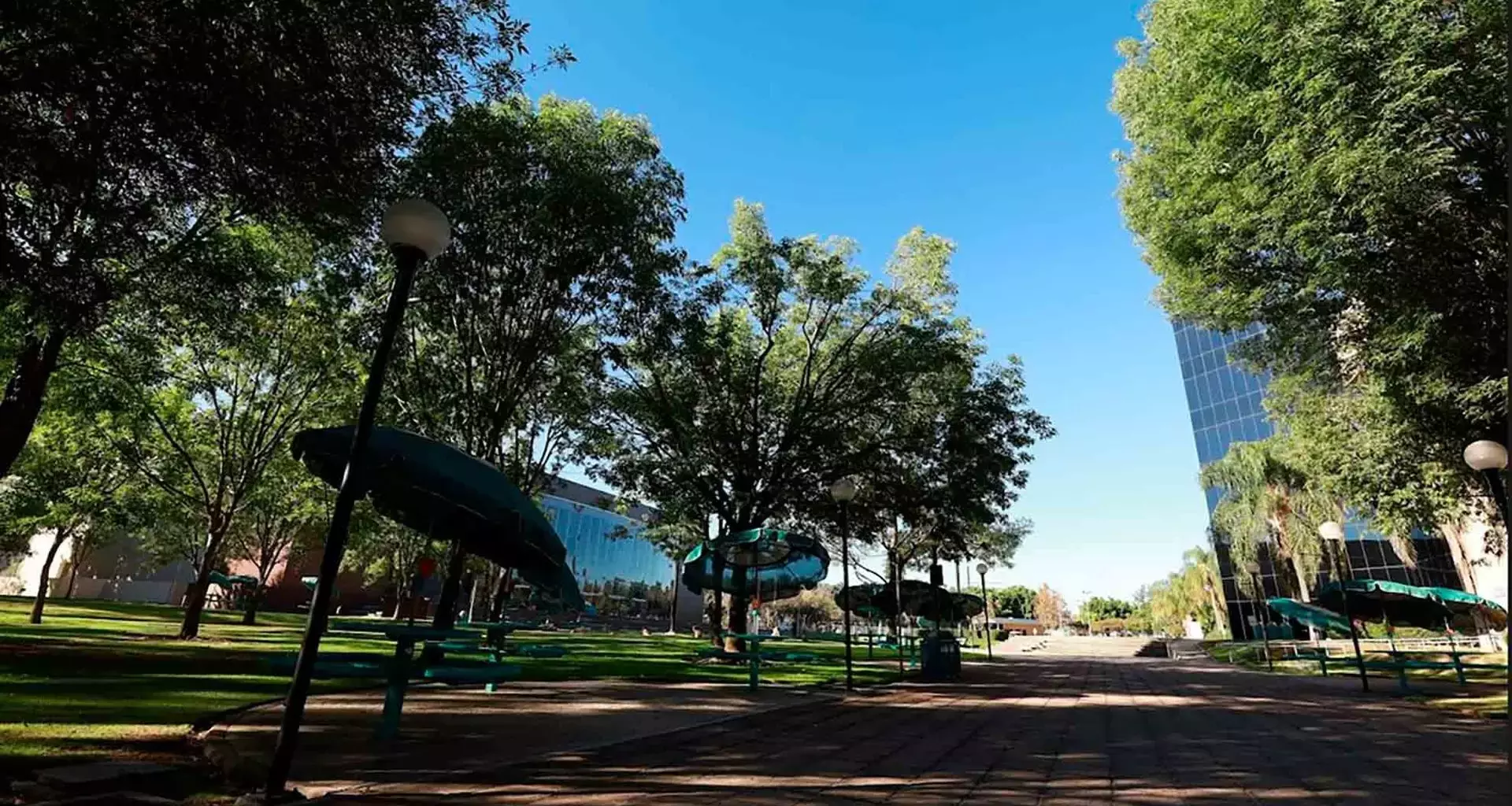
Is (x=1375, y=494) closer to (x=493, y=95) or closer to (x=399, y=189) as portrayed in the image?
(x=493, y=95)

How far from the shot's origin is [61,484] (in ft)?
78.4

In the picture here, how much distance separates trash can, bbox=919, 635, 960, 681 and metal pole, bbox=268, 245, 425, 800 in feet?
50.2

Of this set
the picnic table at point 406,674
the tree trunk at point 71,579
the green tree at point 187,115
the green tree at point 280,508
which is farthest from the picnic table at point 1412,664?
the tree trunk at point 71,579

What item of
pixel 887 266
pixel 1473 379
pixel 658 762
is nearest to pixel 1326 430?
pixel 1473 379

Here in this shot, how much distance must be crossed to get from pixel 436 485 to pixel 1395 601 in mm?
22997

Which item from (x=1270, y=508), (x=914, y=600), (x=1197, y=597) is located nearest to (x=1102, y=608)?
(x=1197, y=597)

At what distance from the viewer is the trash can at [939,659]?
17.2 m

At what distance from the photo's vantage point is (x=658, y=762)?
557 cm

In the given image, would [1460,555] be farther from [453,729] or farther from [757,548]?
[453,729]

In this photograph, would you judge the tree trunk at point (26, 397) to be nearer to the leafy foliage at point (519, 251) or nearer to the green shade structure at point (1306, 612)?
the leafy foliage at point (519, 251)

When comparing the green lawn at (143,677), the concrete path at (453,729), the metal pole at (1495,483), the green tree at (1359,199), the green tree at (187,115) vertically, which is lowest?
the concrete path at (453,729)

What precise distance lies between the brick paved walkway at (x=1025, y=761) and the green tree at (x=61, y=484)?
24.1 metres

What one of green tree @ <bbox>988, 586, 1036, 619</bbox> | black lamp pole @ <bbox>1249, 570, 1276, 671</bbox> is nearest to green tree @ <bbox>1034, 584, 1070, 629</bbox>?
green tree @ <bbox>988, 586, 1036, 619</bbox>

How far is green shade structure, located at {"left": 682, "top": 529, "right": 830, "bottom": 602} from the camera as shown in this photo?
13.2 metres
